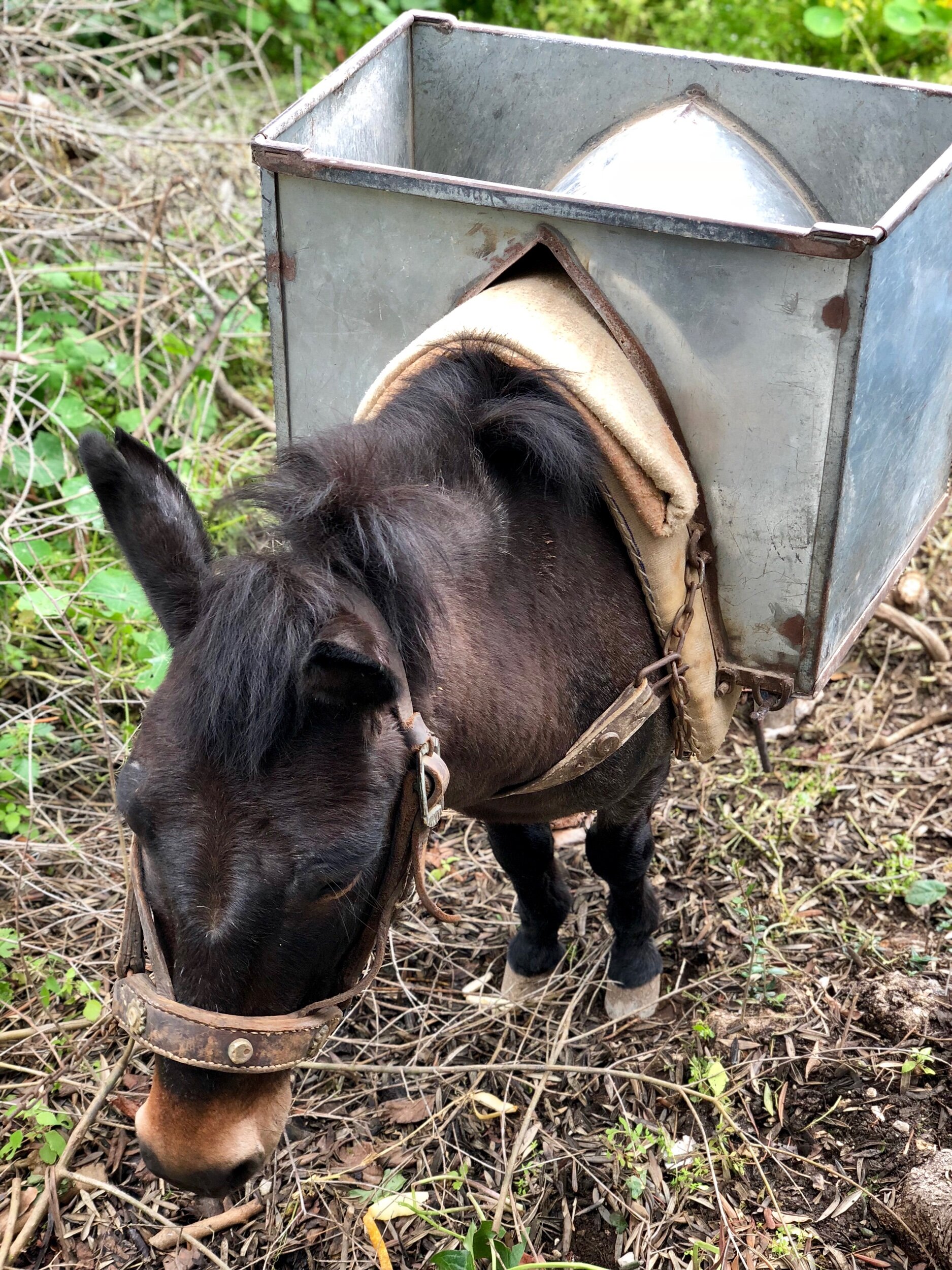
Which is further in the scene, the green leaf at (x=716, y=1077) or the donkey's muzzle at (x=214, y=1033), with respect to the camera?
the green leaf at (x=716, y=1077)

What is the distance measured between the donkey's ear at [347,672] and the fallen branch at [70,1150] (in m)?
1.26

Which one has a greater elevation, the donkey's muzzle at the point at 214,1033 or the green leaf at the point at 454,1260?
the donkey's muzzle at the point at 214,1033

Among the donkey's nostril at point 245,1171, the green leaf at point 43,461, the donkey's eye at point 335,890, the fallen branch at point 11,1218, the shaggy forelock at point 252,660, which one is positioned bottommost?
the fallen branch at point 11,1218

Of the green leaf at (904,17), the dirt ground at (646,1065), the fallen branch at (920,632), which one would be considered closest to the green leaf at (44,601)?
the dirt ground at (646,1065)

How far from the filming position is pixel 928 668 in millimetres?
4016

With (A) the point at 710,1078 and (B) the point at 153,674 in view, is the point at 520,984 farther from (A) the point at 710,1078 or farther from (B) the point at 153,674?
(B) the point at 153,674

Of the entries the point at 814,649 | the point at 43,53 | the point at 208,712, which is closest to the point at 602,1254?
the point at 814,649

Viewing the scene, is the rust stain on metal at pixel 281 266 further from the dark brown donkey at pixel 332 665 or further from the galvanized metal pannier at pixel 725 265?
the dark brown donkey at pixel 332 665

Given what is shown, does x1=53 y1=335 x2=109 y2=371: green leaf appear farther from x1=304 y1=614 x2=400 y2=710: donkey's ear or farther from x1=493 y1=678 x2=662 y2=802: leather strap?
x1=304 y1=614 x2=400 y2=710: donkey's ear

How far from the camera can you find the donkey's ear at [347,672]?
1.53m

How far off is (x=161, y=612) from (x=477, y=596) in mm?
507

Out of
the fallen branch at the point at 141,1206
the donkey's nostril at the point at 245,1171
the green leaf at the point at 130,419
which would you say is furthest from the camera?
the green leaf at the point at 130,419

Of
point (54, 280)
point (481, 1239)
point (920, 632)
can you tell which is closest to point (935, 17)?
point (920, 632)

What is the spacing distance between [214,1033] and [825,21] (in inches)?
230
